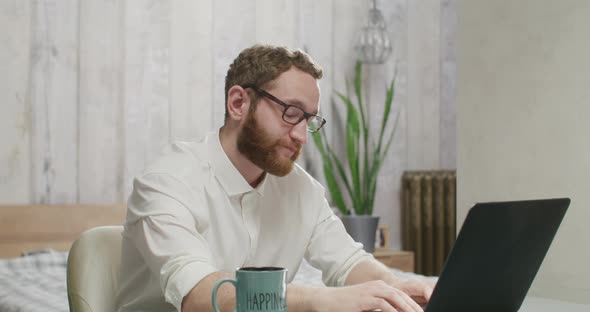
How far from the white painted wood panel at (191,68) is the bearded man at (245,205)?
2.22 metres

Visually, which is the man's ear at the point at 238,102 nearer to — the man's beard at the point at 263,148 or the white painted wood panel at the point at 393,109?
the man's beard at the point at 263,148

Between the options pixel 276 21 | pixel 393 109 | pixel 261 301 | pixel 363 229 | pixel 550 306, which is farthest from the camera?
pixel 393 109

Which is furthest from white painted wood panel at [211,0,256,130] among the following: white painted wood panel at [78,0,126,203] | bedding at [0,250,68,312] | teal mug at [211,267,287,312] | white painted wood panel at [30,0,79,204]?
teal mug at [211,267,287,312]

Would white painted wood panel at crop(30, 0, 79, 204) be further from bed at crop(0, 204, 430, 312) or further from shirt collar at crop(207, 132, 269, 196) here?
shirt collar at crop(207, 132, 269, 196)

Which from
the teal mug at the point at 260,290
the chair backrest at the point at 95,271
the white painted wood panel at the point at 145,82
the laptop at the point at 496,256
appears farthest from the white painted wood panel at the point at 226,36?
the teal mug at the point at 260,290

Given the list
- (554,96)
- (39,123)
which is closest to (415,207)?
(39,123)

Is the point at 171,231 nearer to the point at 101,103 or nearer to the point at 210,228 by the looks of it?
the point at 210,228

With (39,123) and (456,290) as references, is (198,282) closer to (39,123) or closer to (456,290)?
(456,290)

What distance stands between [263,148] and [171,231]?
296 mm

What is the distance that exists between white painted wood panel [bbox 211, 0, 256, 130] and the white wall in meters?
1.88

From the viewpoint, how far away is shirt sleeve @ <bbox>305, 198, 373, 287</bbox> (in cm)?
165

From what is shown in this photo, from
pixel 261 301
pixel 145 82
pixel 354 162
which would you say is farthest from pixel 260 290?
pixel 354 162

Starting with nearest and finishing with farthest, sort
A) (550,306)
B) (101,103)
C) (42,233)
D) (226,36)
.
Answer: (550,306) < (42,233) < (101,103) < (226,36)

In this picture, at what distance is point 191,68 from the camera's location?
13.0ft
